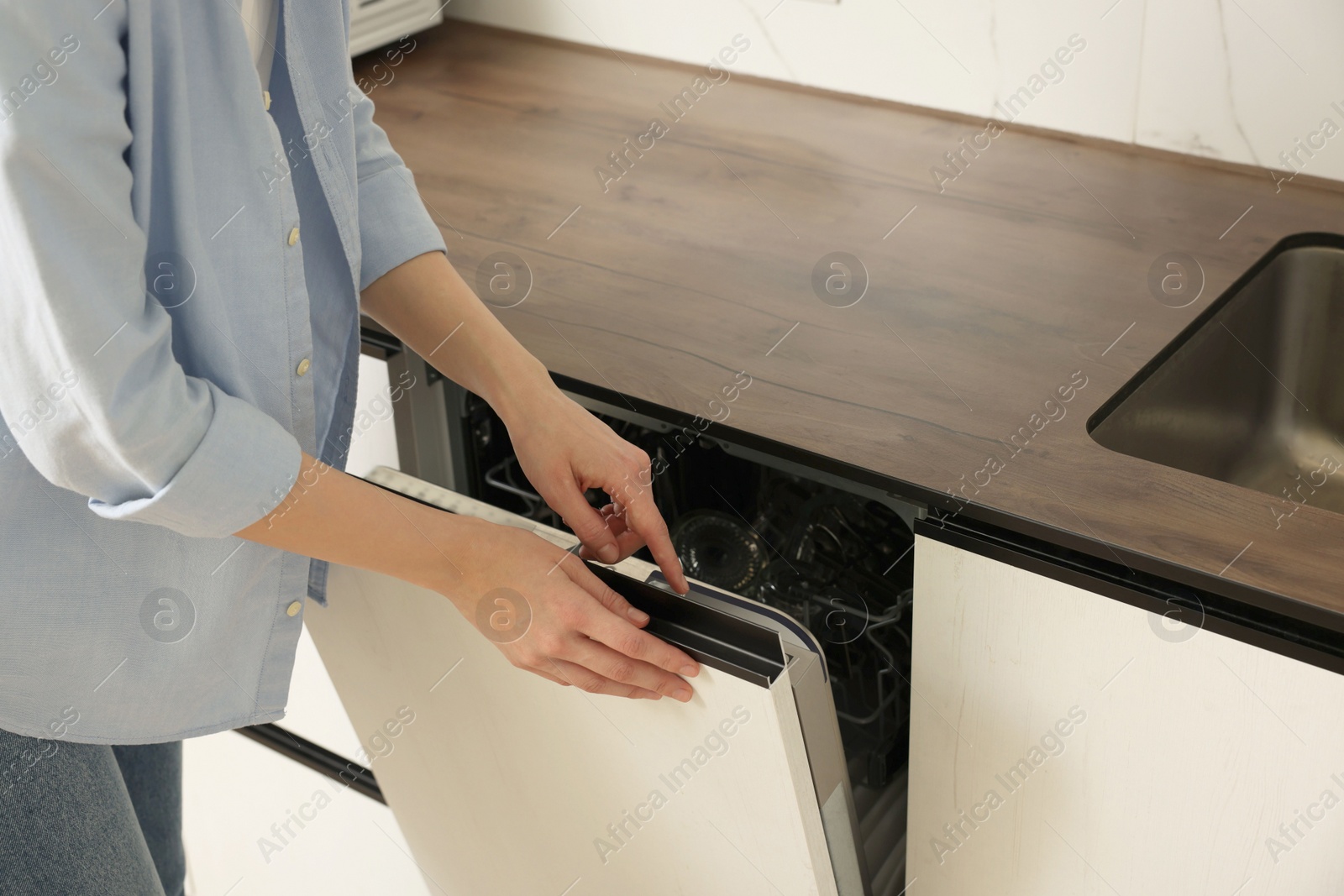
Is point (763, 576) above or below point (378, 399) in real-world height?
above

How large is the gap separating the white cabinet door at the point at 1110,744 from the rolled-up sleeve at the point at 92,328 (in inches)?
20.0

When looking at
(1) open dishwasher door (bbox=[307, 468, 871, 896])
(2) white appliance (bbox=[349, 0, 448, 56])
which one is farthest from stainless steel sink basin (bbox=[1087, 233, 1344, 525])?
(2) white appliance (bbox=[349, 0, 448, 56])

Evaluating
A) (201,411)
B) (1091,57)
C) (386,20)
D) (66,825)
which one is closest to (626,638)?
(201,411)

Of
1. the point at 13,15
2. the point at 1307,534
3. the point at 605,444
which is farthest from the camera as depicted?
the point at 605,444

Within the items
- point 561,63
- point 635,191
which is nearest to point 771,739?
point 635,191

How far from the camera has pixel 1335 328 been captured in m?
1.17

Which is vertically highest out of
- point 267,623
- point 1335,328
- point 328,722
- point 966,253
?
point 1335,328

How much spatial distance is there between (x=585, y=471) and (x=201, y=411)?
291 millimetres

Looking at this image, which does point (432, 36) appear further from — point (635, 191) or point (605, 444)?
point (605, 444)

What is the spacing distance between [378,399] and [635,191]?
376 mm

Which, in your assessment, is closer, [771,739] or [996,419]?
[771,739]

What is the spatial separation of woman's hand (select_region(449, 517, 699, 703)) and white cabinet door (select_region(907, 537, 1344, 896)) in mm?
248

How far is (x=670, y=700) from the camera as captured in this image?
2.72ft

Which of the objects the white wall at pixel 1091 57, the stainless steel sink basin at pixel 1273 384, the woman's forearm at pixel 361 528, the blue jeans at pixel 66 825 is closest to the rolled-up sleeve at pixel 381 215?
the woman's forearm at pixel 361 528
